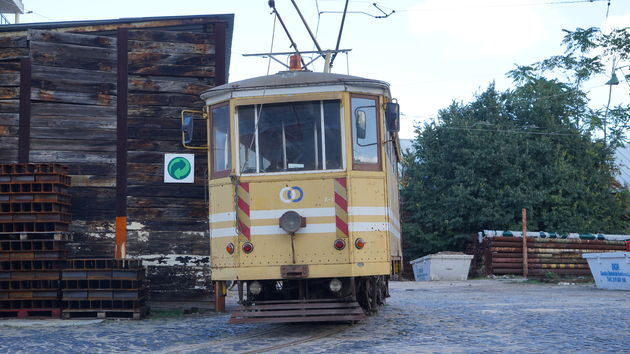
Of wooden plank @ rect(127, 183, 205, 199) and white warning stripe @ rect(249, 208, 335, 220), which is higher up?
wooden plank @ rect(127, 183, 205, 199)

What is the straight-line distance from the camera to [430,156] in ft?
116

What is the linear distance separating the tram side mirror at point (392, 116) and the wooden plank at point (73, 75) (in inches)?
220

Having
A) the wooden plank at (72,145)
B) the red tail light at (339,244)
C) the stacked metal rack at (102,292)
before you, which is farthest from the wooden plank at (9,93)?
the red tail light at (339,244)

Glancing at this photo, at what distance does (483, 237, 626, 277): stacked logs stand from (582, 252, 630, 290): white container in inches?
346

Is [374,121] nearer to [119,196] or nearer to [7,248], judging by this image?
[119,196]

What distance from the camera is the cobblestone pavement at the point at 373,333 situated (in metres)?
8.32

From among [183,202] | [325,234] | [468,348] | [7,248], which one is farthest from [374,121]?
[7,248]

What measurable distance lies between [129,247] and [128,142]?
1775mm

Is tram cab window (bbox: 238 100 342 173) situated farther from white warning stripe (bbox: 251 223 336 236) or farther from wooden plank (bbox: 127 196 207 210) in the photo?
wooden plank (bbox: 127 196 207 210)

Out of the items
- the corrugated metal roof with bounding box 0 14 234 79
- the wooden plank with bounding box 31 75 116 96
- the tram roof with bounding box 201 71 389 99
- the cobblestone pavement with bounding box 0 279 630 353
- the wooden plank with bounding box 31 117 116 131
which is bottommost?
the cobblestone pavement with bounding box 0 279 630 353

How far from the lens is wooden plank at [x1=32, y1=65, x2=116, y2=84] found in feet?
43.4

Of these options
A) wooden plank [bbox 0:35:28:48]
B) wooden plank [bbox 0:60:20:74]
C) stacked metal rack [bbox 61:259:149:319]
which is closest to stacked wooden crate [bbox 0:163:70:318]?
stacked metal rack [bbox 61:259:149:319]

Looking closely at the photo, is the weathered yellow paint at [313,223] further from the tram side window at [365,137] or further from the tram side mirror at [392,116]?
the tram side mirror at [392,116]

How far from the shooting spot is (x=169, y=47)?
13.6 m
